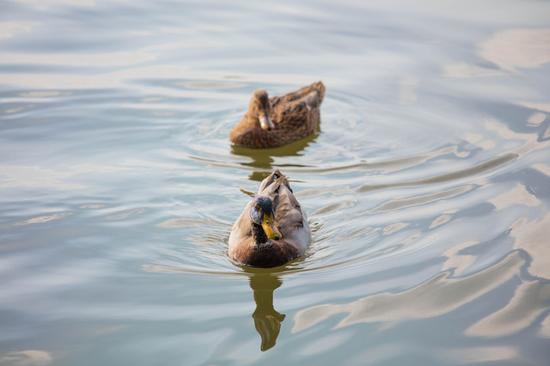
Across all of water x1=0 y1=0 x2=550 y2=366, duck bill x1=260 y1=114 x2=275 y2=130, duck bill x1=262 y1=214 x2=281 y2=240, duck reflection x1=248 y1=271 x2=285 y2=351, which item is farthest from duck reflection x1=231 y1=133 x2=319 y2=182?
duck reflection x1=248 y1=271 x2=285 y2=351

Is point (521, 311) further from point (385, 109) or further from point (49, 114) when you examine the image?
point (49, 114)

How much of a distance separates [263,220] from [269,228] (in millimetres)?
110

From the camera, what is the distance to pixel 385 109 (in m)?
13.6

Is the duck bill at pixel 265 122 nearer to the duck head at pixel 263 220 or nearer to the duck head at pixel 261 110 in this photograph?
the duck head at pixel 261 110

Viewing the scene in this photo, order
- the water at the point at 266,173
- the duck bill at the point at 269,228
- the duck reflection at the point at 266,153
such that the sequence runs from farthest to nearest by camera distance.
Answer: the duck reflection at the point at 266,153 → the duck bill at the point at 269,228 → the water at the point at 266,173

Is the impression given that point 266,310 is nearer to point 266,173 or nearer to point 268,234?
point 268,234

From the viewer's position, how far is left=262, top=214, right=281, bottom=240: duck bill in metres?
8.91

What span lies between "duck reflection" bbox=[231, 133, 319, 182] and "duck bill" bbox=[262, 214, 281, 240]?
288 cm

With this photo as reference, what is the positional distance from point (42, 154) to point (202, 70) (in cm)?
403

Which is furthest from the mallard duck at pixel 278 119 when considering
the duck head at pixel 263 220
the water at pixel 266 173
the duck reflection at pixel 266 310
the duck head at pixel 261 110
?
the duck reflection at pixel 266 310

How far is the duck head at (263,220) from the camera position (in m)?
8.91

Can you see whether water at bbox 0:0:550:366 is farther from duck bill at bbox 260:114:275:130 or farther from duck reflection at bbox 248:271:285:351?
duck bill at bbox 260:114:275:130

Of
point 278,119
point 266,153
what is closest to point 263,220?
point 266,153

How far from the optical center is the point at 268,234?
29.2 ft
